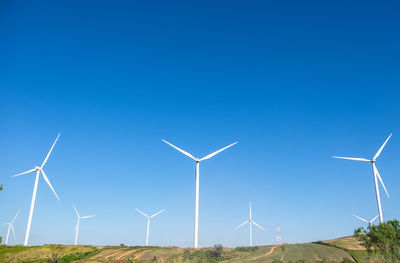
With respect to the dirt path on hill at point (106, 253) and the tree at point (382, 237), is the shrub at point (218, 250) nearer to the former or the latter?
the dirt path on hill at point (106, 253)

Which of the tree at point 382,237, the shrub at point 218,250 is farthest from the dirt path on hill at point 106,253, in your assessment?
the tree at point 382,237

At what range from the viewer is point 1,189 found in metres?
86.0

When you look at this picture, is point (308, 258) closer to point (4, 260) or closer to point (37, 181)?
point (4, 260)

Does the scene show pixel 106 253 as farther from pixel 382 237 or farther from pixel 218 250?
pixel 382 237

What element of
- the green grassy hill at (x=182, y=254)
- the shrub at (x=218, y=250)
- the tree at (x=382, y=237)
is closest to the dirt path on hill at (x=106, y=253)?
the green grassy hill at (x=182, y=254)

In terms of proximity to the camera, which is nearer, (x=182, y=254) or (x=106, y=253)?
(x=182, y=254)

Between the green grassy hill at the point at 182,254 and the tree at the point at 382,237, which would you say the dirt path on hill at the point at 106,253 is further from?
the tree at the point at 382,237

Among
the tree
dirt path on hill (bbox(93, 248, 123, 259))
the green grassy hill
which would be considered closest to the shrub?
the green grassy hill

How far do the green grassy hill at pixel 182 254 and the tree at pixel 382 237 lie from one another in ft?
8.49

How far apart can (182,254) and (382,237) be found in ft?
145

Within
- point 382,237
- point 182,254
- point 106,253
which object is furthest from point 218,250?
point 382,237

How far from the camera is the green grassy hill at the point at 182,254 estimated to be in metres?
67.3

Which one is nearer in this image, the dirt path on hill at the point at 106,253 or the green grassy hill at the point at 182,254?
the green grassy hill at the point at 182,254

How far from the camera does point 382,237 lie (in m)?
73.1
